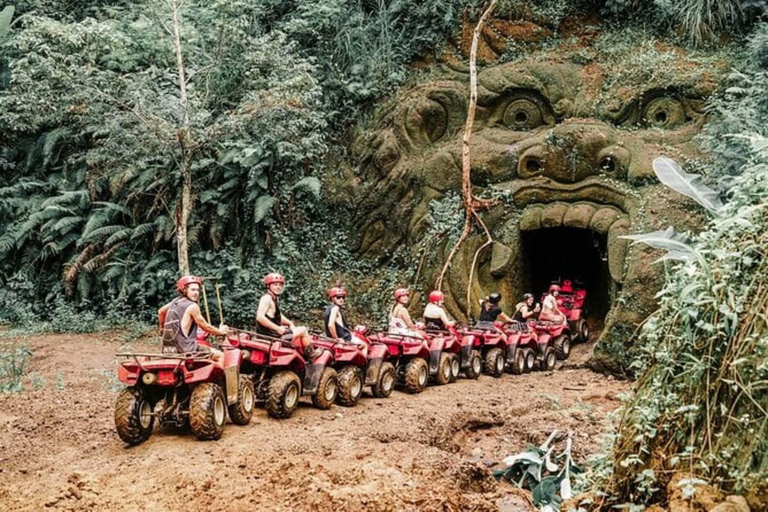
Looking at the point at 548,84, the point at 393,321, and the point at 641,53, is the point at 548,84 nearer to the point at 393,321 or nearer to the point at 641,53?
the point at 641,53

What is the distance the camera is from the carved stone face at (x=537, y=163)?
1388cm

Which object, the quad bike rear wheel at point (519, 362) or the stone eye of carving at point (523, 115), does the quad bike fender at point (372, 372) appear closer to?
Answer: the quad bike rear wheel at point (519, 362)

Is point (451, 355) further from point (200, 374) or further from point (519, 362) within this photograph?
point (200, 374)

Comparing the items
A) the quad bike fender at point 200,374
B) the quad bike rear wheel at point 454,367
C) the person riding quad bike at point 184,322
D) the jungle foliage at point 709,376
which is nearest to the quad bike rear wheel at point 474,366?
the quad bike rear wheel at point 454,367

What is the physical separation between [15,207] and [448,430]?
1510cm

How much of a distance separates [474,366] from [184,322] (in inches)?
254

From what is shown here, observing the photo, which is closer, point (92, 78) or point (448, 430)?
point (448, 430)

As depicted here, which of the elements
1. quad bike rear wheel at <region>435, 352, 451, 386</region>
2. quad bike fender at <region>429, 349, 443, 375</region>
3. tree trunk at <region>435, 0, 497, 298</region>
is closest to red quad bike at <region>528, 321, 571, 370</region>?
tree trunk at <region>435, 0, 497, 298</region>

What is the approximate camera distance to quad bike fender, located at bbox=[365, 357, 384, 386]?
10117mm

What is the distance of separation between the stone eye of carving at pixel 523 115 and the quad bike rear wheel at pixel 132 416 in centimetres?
1174

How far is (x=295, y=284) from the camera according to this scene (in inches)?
672

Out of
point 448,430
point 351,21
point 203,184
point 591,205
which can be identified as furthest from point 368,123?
point 448,430

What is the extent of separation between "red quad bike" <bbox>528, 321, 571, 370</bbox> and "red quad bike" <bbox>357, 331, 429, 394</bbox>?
4055 millimetres

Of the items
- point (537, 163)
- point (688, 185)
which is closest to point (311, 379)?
point (688, 185)
